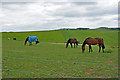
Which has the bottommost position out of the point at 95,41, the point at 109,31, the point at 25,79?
the point at 25,79

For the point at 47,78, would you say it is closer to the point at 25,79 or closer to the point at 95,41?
the point at 25,79

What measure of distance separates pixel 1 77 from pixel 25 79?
4.42ft

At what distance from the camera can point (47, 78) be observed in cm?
679

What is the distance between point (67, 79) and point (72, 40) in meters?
21.8

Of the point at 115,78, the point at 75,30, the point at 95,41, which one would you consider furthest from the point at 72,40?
the point at 75,30

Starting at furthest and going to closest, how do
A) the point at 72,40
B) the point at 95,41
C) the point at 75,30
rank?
the point at 75,30 < the point at 72,40 < the point at 95,41

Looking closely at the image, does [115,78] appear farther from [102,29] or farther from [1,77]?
[102,29]

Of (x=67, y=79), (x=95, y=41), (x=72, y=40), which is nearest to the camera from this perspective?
(x=67, y=79)

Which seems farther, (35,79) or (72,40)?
(72,40)

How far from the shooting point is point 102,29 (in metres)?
69.6

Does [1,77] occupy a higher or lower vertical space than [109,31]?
lower

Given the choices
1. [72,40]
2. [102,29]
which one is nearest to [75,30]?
[102,29]

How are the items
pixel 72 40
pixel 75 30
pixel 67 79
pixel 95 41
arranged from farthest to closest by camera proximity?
pixel 75 30, pixel 72 40, pixel 95 41, pixel 67 79

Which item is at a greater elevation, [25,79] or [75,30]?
[75,30]
